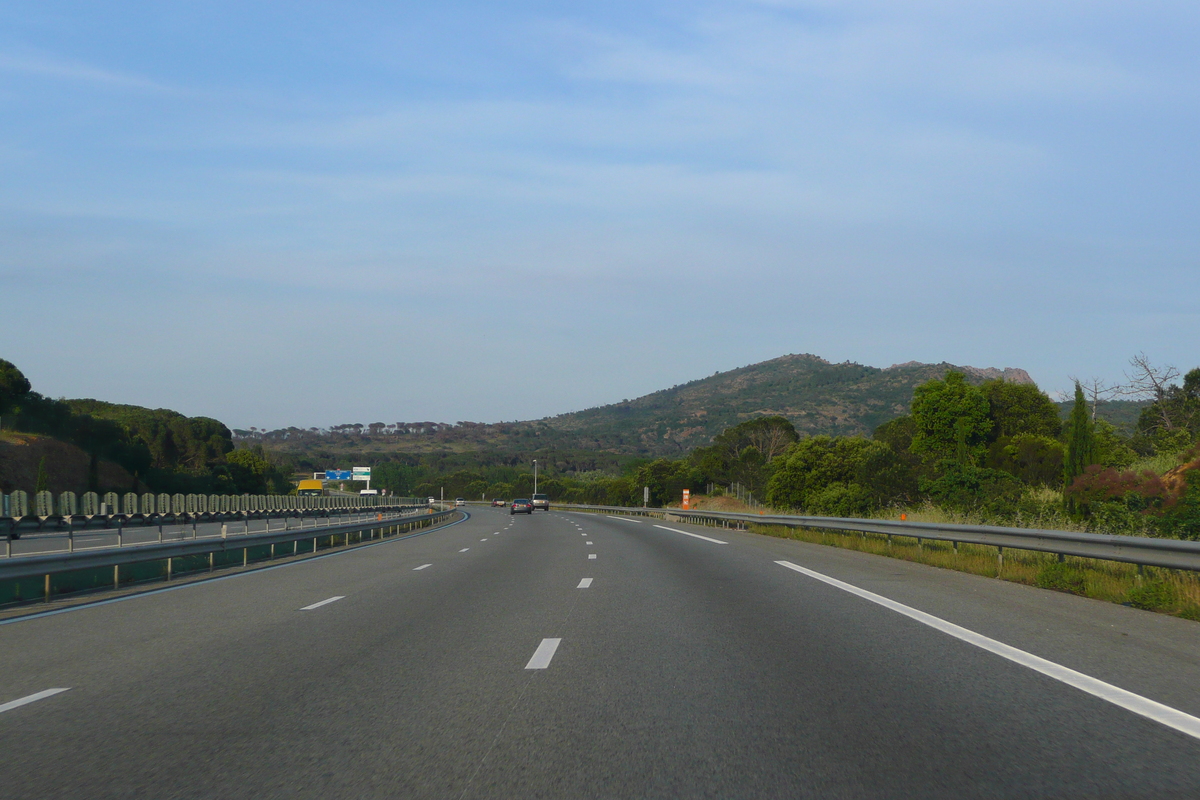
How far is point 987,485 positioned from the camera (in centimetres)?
4719

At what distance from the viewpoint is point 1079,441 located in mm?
54062

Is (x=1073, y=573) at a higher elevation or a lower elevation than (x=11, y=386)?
lower

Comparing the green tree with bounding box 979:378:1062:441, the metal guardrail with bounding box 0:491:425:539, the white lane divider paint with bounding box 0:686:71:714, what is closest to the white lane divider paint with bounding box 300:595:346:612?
the white lane divider paint with bounding box 0:686:71:714

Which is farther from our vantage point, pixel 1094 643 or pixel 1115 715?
pixel 1094 643

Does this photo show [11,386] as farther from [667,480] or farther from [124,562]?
[667,480]

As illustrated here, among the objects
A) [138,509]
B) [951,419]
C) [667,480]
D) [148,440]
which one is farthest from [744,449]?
[138,509]

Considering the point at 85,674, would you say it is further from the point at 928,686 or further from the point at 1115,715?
the point at 1115,715

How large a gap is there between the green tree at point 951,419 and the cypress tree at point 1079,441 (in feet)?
126

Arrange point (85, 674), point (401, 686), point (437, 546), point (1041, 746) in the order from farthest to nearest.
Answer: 1. point (437, 546)
2. point (85, 674)
3. point (401, 686)
4. point (1041, 746)

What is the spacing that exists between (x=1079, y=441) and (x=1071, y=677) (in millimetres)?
50862

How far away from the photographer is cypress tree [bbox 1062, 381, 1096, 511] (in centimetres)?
5334

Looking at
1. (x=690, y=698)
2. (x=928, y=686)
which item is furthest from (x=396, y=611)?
(x=928, y=686)

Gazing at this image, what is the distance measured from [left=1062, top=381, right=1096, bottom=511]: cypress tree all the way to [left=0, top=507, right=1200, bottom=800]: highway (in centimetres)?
4337

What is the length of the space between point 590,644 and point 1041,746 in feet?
16.0
